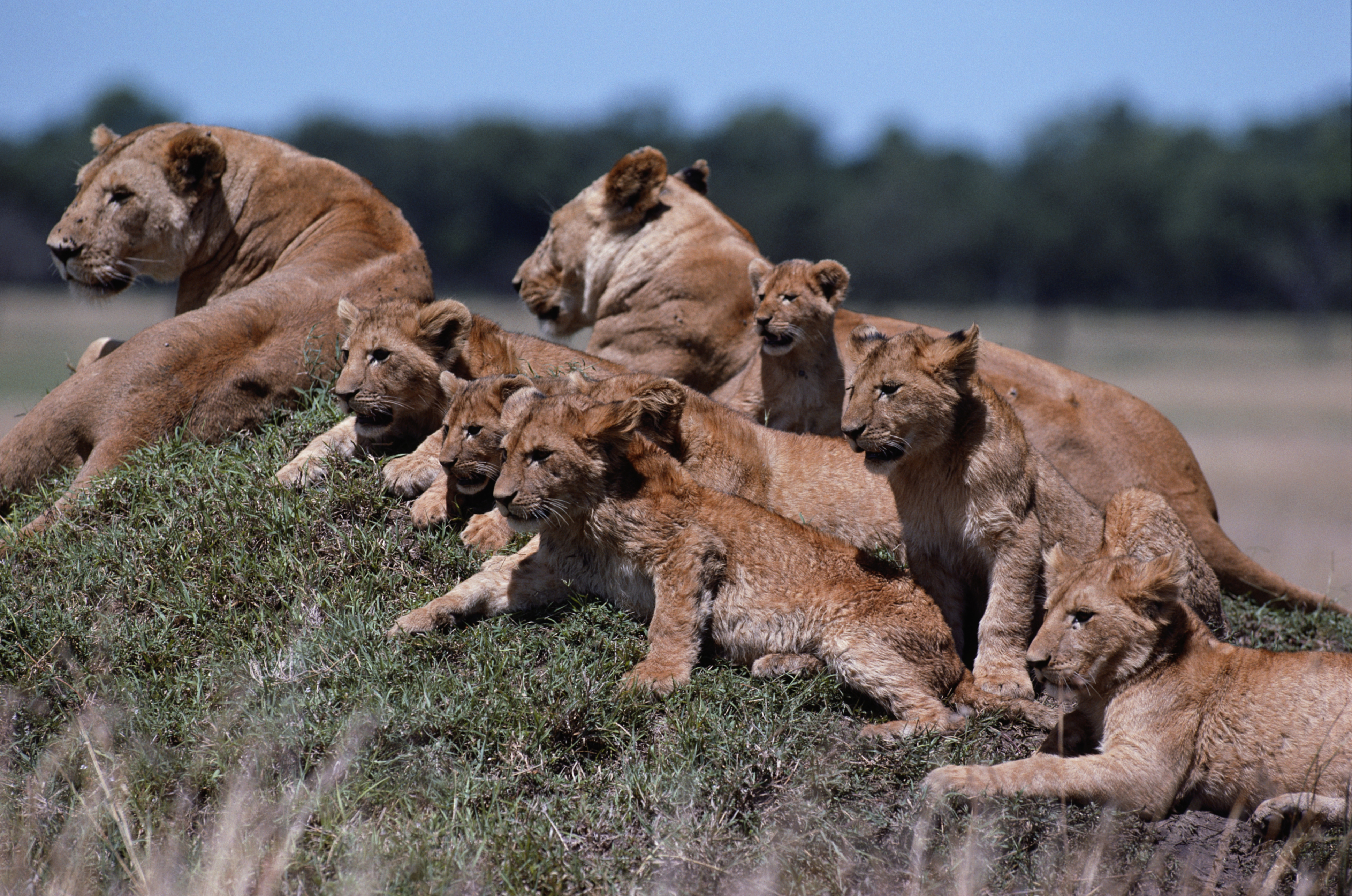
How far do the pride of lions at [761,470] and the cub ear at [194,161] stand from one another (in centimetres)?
2

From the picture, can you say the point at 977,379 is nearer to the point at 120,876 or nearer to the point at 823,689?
the point at 823,689

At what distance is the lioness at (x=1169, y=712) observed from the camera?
438 centimetres

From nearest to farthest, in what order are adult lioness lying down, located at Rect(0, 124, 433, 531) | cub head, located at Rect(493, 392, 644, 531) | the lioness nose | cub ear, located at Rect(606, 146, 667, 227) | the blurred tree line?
cub head, located at Rect(493, 392, 644, 531)
adult lioness lying down, located at Rect(0, 124, 433, 531)
the lioness nose
cub ear, located at Rect(606, 146, 667, 227)
the blurred tree line

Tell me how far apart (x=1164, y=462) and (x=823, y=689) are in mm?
3308

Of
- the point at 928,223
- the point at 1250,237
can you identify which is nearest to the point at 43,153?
the point at 928,223

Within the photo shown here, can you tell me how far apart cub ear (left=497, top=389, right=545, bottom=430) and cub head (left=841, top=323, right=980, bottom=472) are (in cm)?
126

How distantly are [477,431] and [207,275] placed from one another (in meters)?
3.71

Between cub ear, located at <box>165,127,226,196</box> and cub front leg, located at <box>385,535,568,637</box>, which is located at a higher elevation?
cub ear, located at <box>165,127,226,196</box>

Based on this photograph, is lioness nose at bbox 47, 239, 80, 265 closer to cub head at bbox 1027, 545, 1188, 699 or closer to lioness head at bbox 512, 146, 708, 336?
lioness head at bbox 512, 146, 708, 336

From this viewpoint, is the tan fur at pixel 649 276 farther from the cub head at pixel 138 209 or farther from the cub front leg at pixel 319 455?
the cub front leg at pixel 319 455

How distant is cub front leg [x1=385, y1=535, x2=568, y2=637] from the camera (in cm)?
508

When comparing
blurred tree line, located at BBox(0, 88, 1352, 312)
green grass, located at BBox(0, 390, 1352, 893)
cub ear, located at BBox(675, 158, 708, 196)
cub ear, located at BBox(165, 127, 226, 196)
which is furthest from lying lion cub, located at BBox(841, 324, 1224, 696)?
blurred tree line, located at BBox(0, 88, 1352, 312)

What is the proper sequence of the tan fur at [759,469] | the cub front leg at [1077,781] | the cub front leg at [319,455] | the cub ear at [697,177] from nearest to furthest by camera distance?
the cub front leg at [1077,781] → the tan fur at [759,469] → the cub front leg at [319,455] → the cub ear at [697,177]

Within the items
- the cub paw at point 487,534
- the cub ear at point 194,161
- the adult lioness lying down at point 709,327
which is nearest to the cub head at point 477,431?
the cub paw at point 487,534
